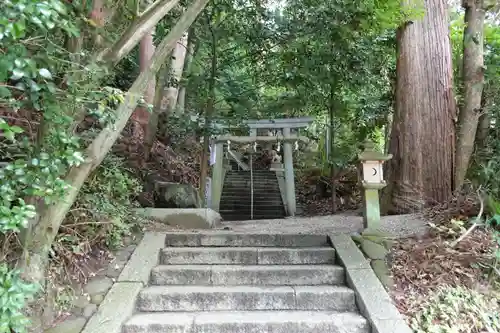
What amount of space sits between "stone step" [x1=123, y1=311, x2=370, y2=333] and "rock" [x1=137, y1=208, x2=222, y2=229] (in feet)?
6.38

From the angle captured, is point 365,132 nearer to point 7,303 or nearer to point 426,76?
point 426,76

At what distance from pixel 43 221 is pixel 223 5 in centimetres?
408

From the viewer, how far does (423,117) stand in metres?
5.38

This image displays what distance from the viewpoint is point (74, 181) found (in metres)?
2.65

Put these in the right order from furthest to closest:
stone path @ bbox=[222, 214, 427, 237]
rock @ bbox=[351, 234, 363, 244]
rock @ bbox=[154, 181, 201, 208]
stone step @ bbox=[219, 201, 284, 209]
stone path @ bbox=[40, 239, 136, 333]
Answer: stone step @ bbox=[219, 201, 284, 209] < rock @ bbox=[154, 181, 201, 208] < stone path @ bbox=[222, 214, 427, 237] < rock @ bbox=[351, 234, 363, 244] < stone path @ bbox=[40, 239, 136, 333]

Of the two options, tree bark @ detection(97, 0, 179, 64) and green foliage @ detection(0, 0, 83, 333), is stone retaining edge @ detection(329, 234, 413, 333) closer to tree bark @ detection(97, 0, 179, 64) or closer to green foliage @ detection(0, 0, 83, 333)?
green foliage @ detection(0, 0, 83, 333)

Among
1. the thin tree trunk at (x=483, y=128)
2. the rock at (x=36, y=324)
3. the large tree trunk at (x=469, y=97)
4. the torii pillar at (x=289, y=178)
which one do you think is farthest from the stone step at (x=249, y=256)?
the torii pillar at (x=289, y=178)

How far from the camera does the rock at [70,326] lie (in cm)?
264

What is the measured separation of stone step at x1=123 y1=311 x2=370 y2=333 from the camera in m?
2.88

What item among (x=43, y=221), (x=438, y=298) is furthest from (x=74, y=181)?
(x=438, y=298)

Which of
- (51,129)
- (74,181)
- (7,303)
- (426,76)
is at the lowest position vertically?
(7,303)

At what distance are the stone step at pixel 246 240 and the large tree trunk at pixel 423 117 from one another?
199 centimetres

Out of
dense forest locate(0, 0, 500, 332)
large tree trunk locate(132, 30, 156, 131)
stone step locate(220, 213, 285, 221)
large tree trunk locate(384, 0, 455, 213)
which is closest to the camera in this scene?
dense forest locate(0, 0, 500, 332)

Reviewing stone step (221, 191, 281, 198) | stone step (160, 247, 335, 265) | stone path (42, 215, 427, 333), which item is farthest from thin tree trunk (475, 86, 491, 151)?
stone step (221, 191, 281, 198)
